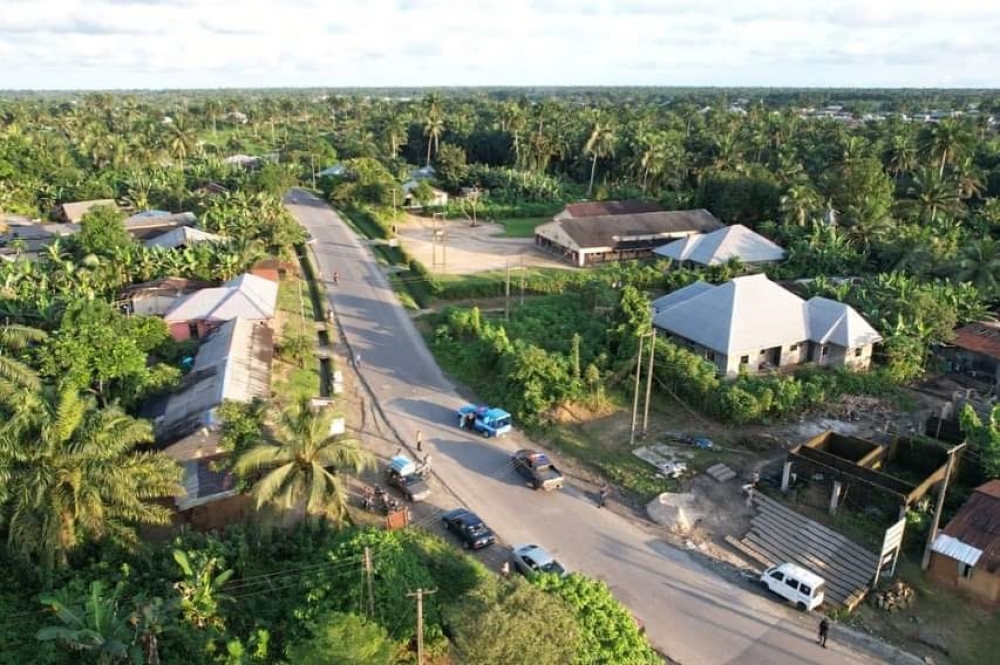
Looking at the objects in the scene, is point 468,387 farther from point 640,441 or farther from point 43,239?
point 43,239

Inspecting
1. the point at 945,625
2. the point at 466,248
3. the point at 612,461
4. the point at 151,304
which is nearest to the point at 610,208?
the point at 466,248

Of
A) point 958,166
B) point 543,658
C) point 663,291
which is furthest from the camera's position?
point 958,166

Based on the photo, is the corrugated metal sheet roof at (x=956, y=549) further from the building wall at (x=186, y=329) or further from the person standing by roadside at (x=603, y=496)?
the building wall at (x=186, y=329)

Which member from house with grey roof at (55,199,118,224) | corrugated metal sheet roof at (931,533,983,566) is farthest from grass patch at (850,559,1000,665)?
house with grey roof at (55,199,118,224)

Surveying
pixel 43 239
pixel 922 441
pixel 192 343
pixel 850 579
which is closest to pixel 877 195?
pixel 922 441

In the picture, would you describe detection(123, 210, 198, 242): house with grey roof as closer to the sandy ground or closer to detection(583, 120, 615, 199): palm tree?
the sandy ground
